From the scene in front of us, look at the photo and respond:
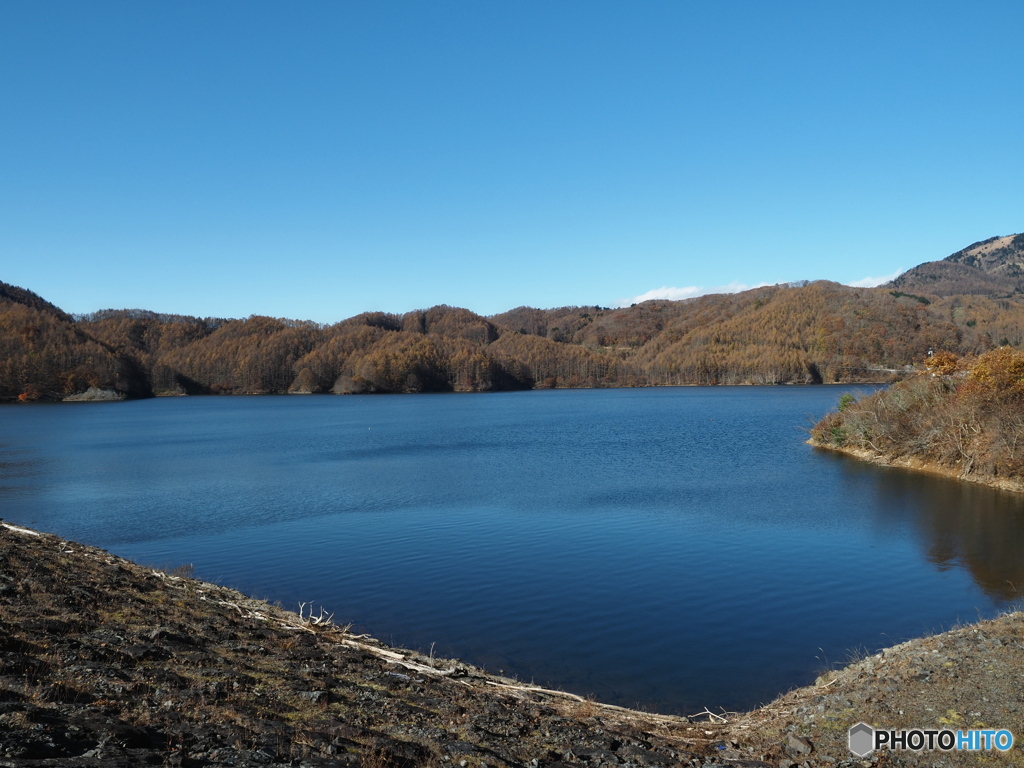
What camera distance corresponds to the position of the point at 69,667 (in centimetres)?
708

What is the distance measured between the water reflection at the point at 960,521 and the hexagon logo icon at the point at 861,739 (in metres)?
9.77

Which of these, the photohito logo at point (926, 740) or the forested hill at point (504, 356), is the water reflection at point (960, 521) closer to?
the photohito logo at point (926, 740)

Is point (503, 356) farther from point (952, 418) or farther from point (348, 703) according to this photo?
point (348, 703)

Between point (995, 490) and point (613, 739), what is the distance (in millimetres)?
27731

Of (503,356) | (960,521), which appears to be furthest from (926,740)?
(503,356)

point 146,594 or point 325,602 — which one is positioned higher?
point 146,594

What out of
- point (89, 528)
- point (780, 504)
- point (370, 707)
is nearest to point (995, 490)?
point (780, 504)

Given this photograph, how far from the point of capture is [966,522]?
73.9 ft

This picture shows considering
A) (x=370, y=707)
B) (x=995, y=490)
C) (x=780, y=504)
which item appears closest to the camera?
(x=370, y=707)

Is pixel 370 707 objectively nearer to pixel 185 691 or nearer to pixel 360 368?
pixel 185 691

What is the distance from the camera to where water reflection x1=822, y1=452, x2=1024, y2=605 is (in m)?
17.1

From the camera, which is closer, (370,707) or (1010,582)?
(370,707)

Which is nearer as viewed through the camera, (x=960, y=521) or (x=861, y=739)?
(x=861, y=739)

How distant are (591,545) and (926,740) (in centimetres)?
1329
